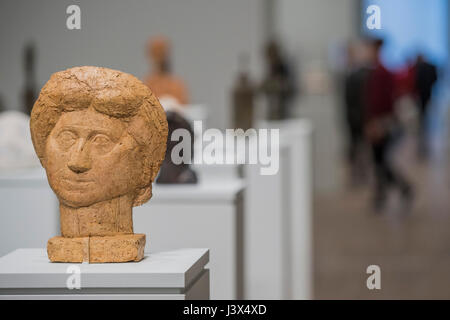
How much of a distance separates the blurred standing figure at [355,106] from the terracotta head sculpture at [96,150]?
870 centimetres

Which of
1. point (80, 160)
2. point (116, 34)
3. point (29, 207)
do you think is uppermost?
point (116, 34)

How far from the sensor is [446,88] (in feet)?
70.8

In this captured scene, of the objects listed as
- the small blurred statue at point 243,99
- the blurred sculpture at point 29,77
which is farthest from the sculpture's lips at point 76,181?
the small blurred statue at point 243,99

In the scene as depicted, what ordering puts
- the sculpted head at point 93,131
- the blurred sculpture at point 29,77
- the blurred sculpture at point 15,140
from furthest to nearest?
the blurred sculpture at point 15,140, the blurred sculpture at point 29,77, the sculpted head at point 93,131

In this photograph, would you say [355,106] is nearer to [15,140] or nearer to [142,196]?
[15,140]

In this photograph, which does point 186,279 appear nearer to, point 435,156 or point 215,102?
point 215,102

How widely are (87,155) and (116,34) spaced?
0.58 m

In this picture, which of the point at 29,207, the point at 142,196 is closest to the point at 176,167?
the point at 29,207

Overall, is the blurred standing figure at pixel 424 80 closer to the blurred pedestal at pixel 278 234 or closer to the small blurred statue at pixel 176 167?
the blurred pedestal at pixel 278 234

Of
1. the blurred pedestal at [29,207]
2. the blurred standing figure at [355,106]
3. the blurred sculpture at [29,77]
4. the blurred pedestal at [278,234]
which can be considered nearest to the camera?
the blurred pedestal at [29,207]

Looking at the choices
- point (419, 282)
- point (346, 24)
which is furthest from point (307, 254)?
point (346, 24)

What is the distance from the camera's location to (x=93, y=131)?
2.42m

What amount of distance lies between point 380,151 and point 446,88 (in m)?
13.2

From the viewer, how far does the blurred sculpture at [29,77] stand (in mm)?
3555
